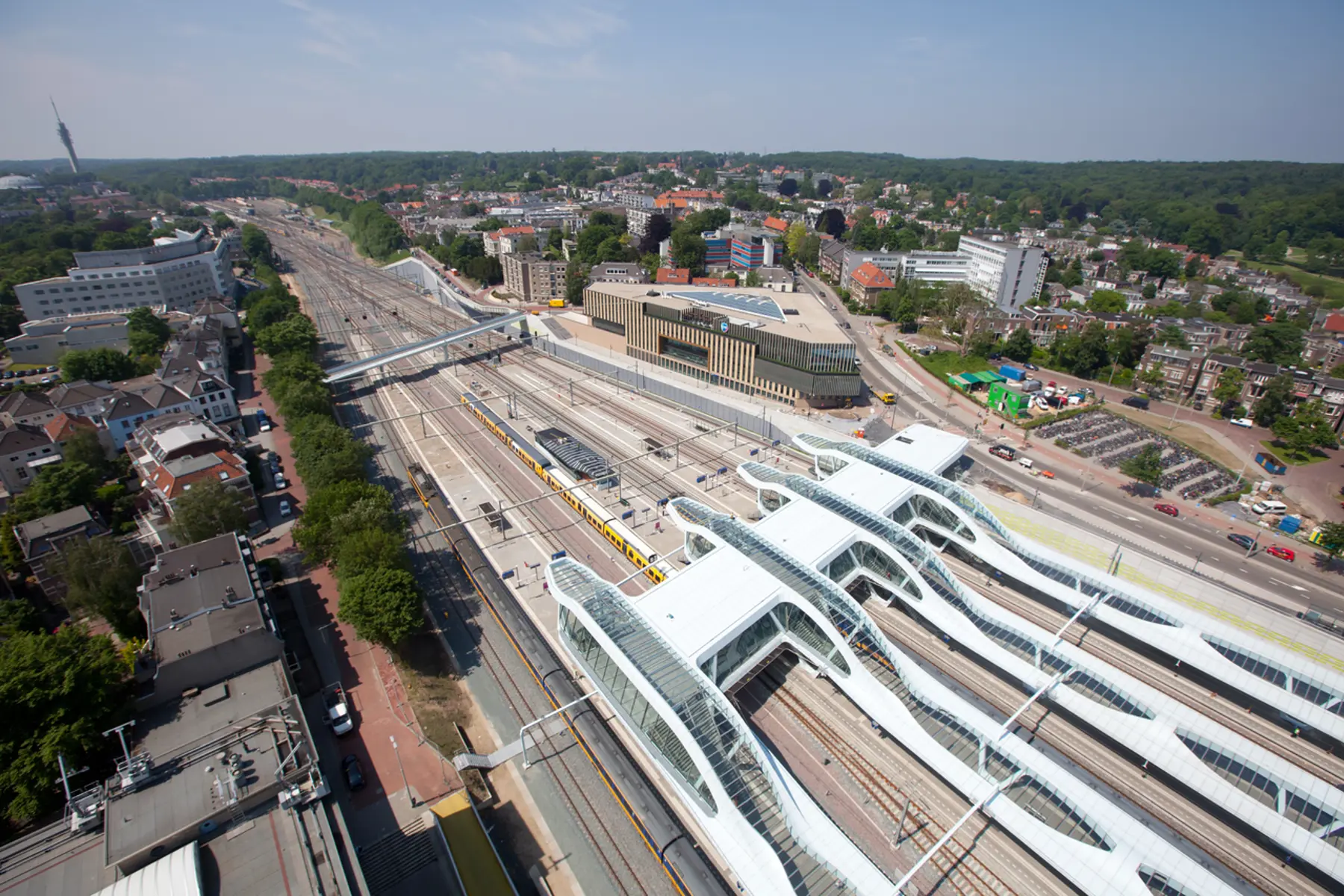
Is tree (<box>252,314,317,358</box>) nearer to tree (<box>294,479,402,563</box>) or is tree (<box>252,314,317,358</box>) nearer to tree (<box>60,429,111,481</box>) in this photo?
tree (<box>60,429,111,481</box>)

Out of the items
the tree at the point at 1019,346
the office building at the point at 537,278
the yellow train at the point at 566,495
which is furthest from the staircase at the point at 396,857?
the office building at the point at 537,278

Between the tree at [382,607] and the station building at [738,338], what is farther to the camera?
the station building at [738,338]

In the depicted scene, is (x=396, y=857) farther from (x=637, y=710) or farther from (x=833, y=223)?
(x=833, y=223)

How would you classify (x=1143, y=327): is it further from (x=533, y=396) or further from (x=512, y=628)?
(x=512, y=628)

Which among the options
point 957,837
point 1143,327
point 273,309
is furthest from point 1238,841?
point 273,309

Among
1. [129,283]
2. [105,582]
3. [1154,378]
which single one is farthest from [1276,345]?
[129,283]

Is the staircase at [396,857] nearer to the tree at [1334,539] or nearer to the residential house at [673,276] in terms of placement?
the tree at [1334,539]

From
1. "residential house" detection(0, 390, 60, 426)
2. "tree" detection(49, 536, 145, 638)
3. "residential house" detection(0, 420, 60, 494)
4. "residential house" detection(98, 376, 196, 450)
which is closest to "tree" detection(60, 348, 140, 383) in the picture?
"residential house" detection(0, 390, 60, 426)
